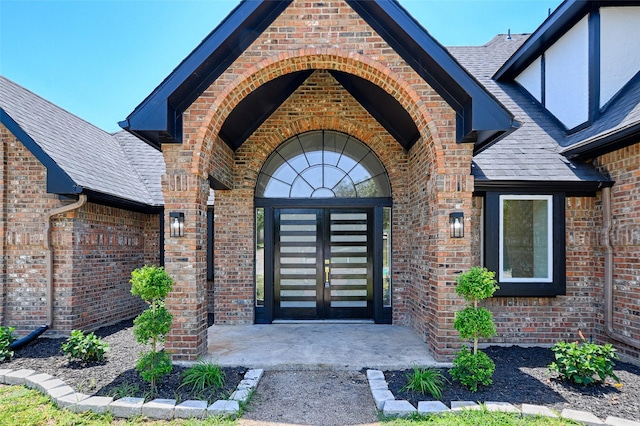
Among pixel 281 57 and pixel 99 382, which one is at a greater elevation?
pixel 281 57

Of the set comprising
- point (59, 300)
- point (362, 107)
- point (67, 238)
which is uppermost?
point (362, 107)

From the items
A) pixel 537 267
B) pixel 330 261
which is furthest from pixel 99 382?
pixel 537 267

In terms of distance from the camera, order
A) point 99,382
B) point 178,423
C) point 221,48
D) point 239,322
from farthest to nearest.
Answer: point 239,322 < point 221,48 < point 99,382 < point 178,423

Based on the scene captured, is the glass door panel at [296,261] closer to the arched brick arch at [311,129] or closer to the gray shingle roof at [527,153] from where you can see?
the arched brick arch at [311,129]

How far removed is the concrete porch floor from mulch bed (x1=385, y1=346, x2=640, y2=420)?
1.56 feet

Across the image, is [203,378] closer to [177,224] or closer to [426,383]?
[177,224]

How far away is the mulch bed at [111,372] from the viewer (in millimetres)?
3924

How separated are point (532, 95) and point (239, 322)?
8.13m

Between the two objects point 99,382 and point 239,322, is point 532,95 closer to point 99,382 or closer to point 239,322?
point 239,322

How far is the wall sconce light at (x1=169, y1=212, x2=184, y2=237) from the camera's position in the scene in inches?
187

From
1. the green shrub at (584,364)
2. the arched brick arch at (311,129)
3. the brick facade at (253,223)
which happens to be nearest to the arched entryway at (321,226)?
the arched brick arch at (311,129)

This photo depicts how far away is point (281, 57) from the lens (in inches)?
191

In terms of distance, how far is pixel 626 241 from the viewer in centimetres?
514

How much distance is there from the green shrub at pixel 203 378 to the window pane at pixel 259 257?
9.40ft
